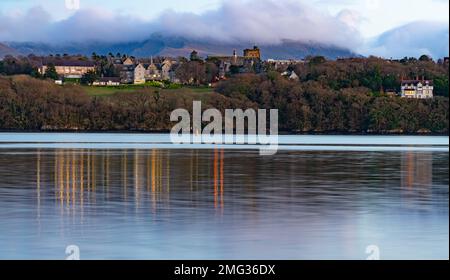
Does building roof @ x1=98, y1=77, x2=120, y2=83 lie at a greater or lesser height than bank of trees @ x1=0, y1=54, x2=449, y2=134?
greater

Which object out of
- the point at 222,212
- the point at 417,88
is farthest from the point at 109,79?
the point at 222,212

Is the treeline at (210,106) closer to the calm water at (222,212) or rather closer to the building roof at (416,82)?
the building roof at (416,82)

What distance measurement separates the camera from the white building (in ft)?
467

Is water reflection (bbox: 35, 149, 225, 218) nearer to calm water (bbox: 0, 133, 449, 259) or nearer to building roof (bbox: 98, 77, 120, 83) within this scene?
calm water (bbox: 0, 133, 449, 259)

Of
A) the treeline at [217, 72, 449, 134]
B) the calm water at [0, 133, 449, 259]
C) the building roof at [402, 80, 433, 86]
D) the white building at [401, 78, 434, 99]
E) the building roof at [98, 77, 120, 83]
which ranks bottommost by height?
the calm water at [0, 133, 449, 259]

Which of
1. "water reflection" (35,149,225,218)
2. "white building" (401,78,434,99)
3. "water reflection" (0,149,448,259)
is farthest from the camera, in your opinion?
"white building" (401,78,434,99)

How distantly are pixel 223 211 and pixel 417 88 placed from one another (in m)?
128

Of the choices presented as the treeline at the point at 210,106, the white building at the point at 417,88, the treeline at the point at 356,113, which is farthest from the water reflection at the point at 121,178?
the white building at the point at 417,88

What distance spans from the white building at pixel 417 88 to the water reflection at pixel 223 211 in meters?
105

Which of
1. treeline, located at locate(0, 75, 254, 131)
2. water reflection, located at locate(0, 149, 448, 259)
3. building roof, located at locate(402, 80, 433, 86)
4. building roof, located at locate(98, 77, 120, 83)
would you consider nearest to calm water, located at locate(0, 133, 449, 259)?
water reflection, located at locate(0, 149, 448, 259)

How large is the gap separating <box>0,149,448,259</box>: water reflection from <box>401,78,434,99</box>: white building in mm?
105052

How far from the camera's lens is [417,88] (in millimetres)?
147875
